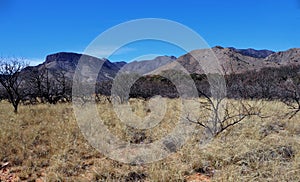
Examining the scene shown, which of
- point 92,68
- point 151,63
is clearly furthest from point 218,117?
point 92,68

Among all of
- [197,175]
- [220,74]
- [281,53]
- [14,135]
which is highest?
[281,53]

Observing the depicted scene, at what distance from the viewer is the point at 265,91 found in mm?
15281

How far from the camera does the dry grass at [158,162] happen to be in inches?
151

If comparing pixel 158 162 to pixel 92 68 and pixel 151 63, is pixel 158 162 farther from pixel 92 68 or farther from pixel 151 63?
pixel 92 68

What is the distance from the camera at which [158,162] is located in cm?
435

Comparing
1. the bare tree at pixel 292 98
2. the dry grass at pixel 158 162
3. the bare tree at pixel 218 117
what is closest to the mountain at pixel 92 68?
the dry grass at pixel 158 162

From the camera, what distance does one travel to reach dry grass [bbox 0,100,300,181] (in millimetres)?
3828

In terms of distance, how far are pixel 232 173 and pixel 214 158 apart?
83 centimetres

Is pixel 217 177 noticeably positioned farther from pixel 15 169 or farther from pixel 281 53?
pixel 281 53

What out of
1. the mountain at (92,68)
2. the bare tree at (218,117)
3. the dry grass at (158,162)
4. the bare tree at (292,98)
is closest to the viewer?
the dry grass at (158,162)

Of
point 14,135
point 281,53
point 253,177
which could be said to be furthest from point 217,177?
point 281,53

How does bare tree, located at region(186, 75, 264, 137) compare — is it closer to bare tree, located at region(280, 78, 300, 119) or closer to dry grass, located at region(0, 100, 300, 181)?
dry grass, located at region(0, 100, 300, 181)

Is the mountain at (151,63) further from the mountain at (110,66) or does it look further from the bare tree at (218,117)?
the bare tree at (218,117)

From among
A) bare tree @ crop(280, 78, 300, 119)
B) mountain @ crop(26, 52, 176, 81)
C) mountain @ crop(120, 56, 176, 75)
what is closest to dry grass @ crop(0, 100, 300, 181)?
bare tree @ crop(280, 78, 300, 119)
